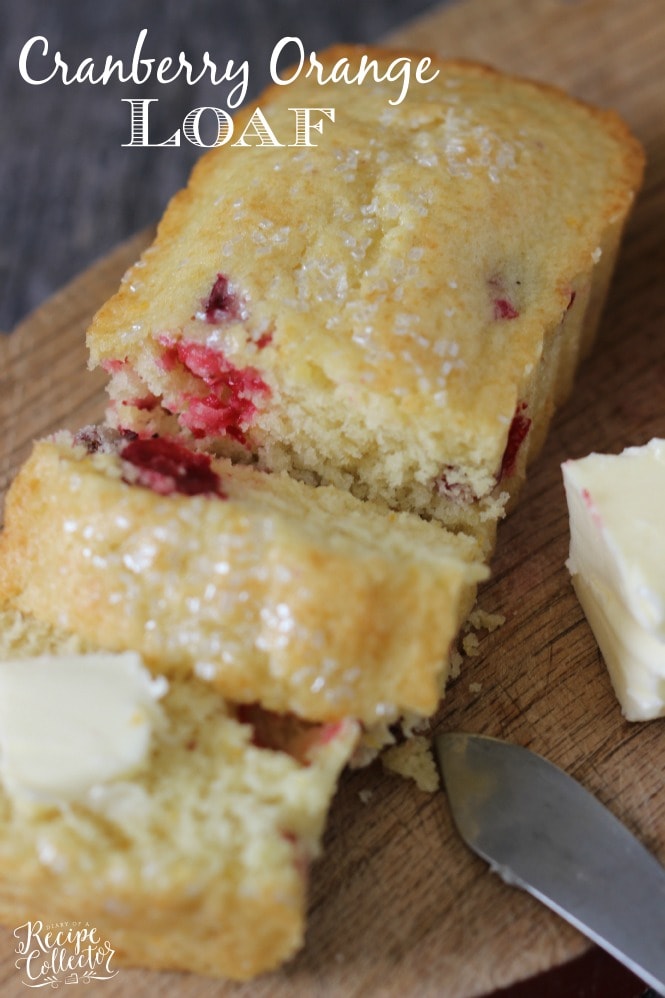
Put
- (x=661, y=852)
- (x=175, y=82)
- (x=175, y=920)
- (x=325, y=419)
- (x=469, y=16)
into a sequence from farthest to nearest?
(x=175, y=82) < (x=469, y=16) < (x=325, y=419) < (x=661, y=852) < (x=175, y=920)

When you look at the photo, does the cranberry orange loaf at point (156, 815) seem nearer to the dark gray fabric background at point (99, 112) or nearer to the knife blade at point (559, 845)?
the knife blade at point (559, 845)

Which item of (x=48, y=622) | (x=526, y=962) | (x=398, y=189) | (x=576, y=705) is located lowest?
(x=48, y=622)

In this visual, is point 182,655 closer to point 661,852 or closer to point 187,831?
point 187,831

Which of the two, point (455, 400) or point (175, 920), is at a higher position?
point (455, 400)

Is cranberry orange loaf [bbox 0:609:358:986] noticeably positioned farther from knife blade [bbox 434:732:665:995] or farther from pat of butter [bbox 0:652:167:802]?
knife blade [bbox 434:732:665:995]

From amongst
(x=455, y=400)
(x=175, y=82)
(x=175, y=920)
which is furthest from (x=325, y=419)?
(x=175, y=82)

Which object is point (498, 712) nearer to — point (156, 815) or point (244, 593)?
point (244, 593)
